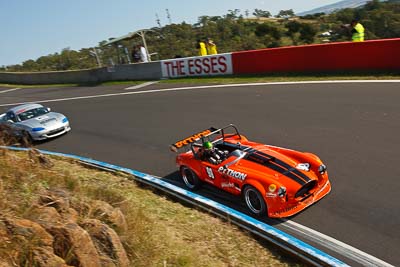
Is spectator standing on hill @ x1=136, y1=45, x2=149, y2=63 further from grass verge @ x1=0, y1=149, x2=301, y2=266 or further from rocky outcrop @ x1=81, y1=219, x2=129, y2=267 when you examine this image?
rocky outcrop @ x1=81, y1=219, x2=129, y2=267

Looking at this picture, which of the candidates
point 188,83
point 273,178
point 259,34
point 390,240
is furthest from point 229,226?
point 259,34

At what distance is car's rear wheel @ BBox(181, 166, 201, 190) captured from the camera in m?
8.92

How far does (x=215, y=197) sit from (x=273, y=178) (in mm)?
1601

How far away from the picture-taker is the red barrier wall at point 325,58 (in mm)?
16016

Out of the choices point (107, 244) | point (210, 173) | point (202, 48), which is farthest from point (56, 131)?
point (202, 48)

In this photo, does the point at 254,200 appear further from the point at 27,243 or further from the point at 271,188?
the point at 27,243

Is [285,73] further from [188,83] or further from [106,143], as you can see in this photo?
[106,143]

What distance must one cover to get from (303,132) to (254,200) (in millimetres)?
4315

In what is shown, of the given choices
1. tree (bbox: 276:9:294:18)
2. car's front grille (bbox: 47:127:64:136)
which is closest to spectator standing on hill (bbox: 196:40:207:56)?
car's front grille (bbox: 47:127:64:136)

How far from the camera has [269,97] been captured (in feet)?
50.7

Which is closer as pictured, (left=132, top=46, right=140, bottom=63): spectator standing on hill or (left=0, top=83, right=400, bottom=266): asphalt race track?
(left=0, top=83, right=400, bottom=266): asphalt race track

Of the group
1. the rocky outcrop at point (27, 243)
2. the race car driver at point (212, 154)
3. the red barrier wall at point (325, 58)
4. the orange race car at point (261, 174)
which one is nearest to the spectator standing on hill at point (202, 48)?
the red barrier wall at point (325, 58)

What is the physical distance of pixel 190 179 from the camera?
9.16 metres

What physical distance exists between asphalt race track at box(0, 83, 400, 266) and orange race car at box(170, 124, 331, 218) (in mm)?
326
